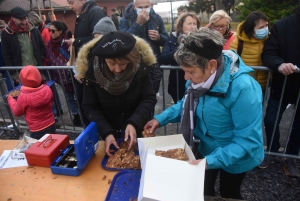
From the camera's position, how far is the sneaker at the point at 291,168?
3.04 m

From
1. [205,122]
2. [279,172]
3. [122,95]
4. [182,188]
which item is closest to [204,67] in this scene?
[205,122]

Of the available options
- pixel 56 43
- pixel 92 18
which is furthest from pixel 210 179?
pixel 56 43

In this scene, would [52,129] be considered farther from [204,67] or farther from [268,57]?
[268,57]

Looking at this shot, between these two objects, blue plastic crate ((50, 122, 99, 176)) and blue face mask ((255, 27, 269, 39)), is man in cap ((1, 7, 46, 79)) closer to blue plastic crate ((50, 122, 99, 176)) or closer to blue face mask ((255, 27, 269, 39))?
blue plastic crate ((50, 122, 99, 176))

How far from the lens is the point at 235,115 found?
1.56 meters

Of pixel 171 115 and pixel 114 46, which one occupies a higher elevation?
pixel 114 46

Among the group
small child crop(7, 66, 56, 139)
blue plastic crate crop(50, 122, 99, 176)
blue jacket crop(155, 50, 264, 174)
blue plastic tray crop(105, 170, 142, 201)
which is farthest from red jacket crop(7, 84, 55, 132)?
blue jacket crop(155, 50, 264, 174)

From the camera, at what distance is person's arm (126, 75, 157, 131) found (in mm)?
2061

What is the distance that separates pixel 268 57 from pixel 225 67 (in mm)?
1565

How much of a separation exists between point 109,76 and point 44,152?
75cm

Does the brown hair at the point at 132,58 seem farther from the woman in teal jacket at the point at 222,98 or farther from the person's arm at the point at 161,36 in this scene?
the person's arm at the point at 161,36

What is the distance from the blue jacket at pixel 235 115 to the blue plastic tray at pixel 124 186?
0.48 meters

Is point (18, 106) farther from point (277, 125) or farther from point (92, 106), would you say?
point (277, 125)

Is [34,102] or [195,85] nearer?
[195,85]
